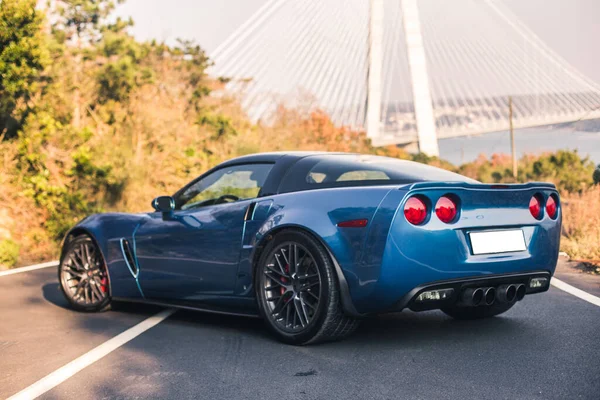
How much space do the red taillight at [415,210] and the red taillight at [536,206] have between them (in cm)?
97

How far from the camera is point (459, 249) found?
15.2ft

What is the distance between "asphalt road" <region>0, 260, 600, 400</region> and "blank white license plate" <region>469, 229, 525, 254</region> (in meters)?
0.57

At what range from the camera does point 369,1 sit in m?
33.9

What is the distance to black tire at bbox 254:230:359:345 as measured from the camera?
4.71 meters

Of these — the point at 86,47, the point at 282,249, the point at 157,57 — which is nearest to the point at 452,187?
the point at 282,249

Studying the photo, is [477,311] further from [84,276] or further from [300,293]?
[84,276]

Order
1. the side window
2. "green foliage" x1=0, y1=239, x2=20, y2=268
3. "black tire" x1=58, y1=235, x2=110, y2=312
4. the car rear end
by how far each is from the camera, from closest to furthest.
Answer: the car rear end
the side window
"black tire" x1=58, y1=235, x2=110, y2=312
"green foliage" x1=0, y1=239, x2=20, y2=268

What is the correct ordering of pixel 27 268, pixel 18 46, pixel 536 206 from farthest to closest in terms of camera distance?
pixel 18 46
pixel 27 268
pixel 536 206

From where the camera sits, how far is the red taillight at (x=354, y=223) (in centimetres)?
461

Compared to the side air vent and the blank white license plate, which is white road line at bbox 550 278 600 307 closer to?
the blank white license plate

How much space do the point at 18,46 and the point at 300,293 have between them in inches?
352

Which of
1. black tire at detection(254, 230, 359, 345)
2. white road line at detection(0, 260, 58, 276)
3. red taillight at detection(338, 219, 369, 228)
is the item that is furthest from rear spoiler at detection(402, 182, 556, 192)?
white road line at detection(0, 260, 58, 276)

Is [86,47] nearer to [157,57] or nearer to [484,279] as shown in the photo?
[157,57]

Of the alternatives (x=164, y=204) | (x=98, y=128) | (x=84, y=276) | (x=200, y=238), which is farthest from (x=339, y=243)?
(x=98, y=128)
